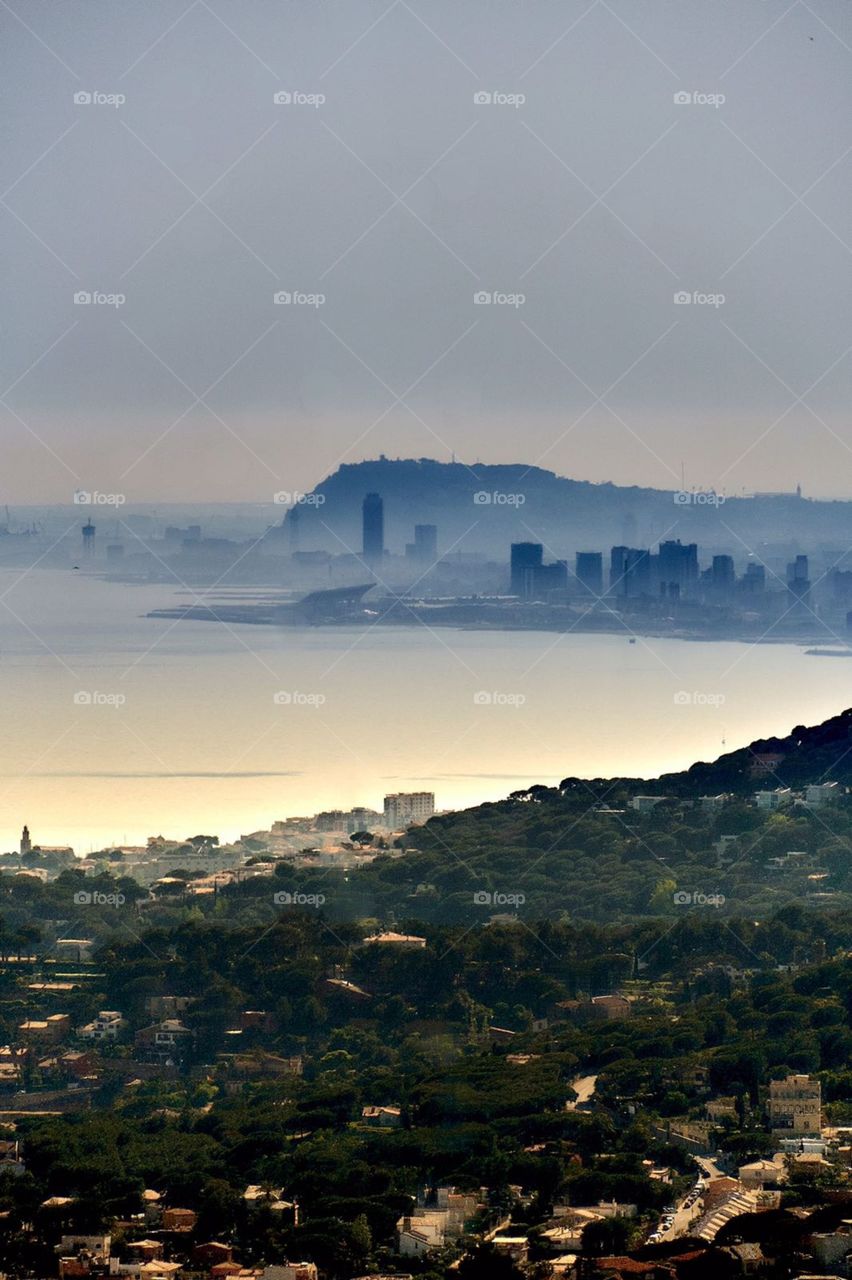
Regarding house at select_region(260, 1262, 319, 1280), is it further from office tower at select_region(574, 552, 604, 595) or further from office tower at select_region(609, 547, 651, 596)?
office tower at select_region(574, 552, 604, 595)

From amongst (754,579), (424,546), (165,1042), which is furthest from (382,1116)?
(754,579)

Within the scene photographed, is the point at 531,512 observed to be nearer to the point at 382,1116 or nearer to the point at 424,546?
the point at 424,546

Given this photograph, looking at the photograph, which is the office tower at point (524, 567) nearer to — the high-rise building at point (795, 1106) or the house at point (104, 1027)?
the house at point (104, 1027)

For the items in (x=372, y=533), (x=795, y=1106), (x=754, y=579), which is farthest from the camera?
(x=754, y=579)

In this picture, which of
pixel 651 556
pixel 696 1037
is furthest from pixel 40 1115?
pixel 651 556

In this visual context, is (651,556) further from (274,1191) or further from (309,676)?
(274,1191)

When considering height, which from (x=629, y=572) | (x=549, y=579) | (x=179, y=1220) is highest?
(x=629, y=572)
